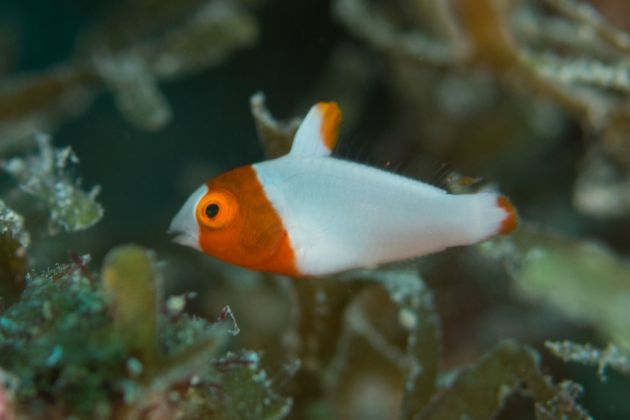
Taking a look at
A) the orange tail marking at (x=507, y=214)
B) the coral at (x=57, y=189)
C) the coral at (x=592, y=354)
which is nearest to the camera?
the orange tail marking at (x=507, y=214)

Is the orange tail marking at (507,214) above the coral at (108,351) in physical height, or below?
below

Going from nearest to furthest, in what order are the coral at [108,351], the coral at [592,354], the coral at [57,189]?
the coral at [108,351], the coral at [592,354], the coral at [57,189]

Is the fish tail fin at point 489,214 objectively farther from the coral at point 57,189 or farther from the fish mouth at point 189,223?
the coral at point 57,189

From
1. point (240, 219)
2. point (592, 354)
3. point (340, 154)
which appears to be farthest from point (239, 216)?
point (592, 354)

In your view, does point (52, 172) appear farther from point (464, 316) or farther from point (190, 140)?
point (190, 140)

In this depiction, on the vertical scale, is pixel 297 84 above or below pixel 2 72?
below

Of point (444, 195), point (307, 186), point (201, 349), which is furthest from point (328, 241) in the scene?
point (201, 349)

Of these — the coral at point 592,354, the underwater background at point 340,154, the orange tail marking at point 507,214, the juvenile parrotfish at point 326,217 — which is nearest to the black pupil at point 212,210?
the juvenile parrotfish at point 326,217

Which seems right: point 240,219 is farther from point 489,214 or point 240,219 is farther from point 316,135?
point 489,214
